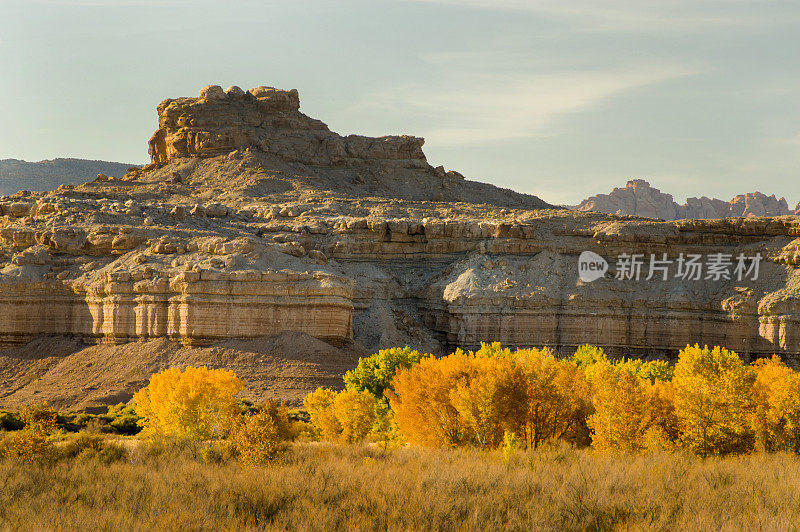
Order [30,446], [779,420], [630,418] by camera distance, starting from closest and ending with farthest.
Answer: [30,446], [630,418], [779,420]

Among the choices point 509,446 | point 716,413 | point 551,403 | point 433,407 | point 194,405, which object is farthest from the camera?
point 194,405

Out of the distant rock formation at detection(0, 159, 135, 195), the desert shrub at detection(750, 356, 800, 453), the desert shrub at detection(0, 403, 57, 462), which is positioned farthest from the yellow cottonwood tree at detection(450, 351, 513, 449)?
the distant rock formation at detection(0, 159, 135, 195)

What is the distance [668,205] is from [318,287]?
11771cm

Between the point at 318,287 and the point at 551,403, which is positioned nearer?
the point at 551,403

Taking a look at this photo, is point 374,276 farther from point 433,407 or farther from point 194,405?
point 433,407

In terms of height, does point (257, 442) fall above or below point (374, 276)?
below

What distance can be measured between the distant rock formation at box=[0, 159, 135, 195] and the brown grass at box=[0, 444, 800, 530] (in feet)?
338

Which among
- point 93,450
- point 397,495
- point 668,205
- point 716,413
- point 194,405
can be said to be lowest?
point 93,450

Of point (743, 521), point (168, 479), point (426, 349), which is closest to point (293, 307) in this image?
point (426, 349)

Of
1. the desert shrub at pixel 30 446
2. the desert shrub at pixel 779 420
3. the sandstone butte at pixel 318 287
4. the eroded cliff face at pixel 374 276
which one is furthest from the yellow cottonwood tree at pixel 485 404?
the eroded cliff face at pixel 374 276

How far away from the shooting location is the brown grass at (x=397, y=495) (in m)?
18.0

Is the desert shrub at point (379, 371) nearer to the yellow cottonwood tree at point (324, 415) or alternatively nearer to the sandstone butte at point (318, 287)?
the yellow cottonwood tree at point (324, 415)

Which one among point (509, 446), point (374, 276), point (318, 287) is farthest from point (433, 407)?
point (374, 276)

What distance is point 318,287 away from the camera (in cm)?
4894
